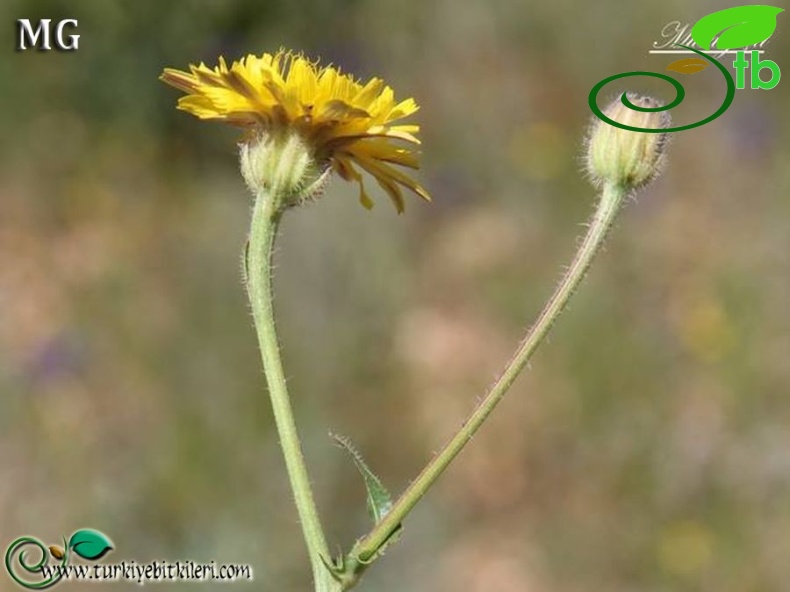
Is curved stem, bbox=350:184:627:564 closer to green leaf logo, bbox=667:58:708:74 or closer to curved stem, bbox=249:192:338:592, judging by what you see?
curved stem, bbox=249:192:338:592

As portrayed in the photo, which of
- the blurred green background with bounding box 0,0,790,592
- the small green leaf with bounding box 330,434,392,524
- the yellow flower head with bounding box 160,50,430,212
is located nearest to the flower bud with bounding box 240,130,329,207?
the yellow flower head with bounding box 160,50,430,212

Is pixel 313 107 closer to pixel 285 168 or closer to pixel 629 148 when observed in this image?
pixel 285 168

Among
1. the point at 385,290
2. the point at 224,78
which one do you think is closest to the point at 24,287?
the point at 385,290

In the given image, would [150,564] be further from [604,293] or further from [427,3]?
[427,3]

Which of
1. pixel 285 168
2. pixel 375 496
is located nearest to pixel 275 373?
pixel 375 496

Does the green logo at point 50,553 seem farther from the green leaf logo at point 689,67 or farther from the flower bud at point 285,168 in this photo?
the green leaf logo at point 689,67

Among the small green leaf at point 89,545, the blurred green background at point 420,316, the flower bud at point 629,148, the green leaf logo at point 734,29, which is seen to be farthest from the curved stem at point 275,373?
the blurred green background at point 420,316
